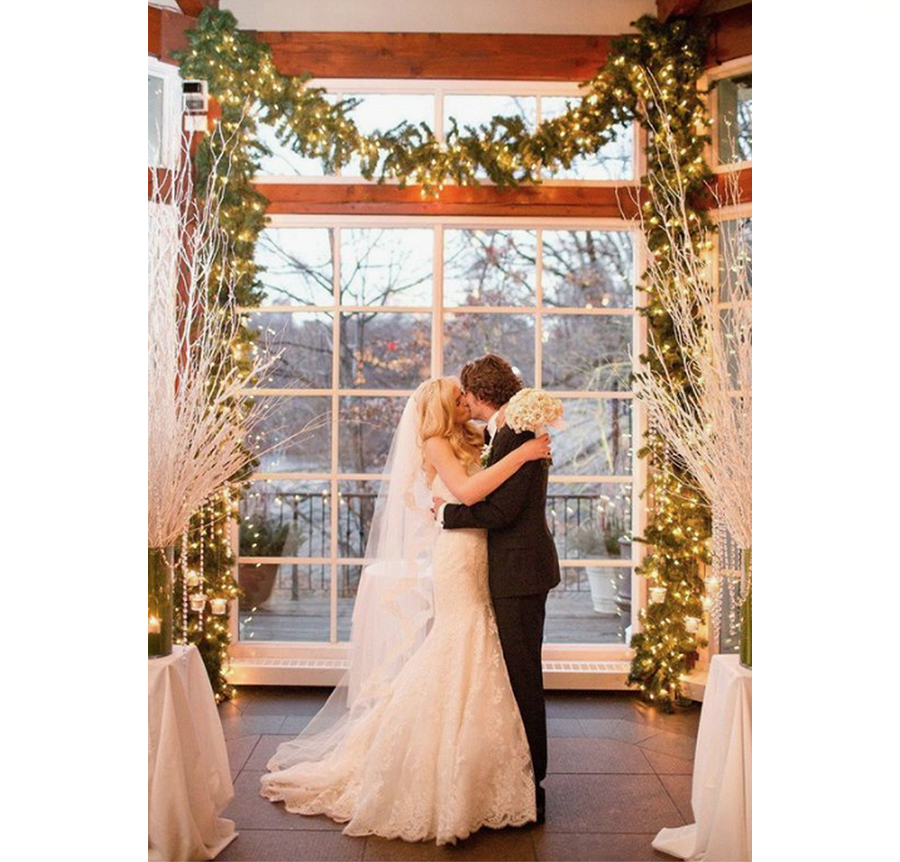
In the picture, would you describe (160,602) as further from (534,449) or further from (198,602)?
(198,602)

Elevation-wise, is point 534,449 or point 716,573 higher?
point 534,449

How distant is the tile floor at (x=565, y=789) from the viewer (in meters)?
3.29

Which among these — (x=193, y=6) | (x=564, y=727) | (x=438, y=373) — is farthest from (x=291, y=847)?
(x=193, y=6)

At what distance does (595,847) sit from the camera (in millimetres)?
3348

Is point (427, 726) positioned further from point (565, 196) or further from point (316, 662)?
point (565, 196)

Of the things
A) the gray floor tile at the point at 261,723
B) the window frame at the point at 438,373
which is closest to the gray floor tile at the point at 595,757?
the window frame at the point at 438,373

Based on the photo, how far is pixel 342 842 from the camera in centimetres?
335

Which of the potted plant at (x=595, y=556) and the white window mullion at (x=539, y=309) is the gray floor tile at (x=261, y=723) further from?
the white window mullion at (x=539, y=309)

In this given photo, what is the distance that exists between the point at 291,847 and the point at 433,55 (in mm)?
4023

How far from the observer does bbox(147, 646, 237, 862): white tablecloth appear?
2977mm
